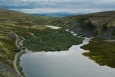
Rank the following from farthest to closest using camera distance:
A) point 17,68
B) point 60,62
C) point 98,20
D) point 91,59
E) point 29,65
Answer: point 98,20 < point 91,59 < point 60,62 < point 29,65 < point 17,68

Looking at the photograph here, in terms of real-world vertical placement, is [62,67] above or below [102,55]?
above

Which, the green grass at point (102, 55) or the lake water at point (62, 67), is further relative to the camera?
the green grass at point (102, 55)

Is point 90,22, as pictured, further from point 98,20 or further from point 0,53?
point 0,53

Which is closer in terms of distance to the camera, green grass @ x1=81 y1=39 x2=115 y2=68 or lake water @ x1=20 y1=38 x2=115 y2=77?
lake water @ x1=20 y1=38 x2=115 y2=77

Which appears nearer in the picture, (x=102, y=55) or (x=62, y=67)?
(x=62, y=67)

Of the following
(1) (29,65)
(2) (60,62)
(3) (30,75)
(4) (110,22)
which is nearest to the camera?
(3) (30,75)

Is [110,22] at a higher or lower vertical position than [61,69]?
higher

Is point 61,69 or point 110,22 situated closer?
point 61,69

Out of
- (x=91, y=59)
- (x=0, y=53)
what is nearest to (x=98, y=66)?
(x=91, y=59)
